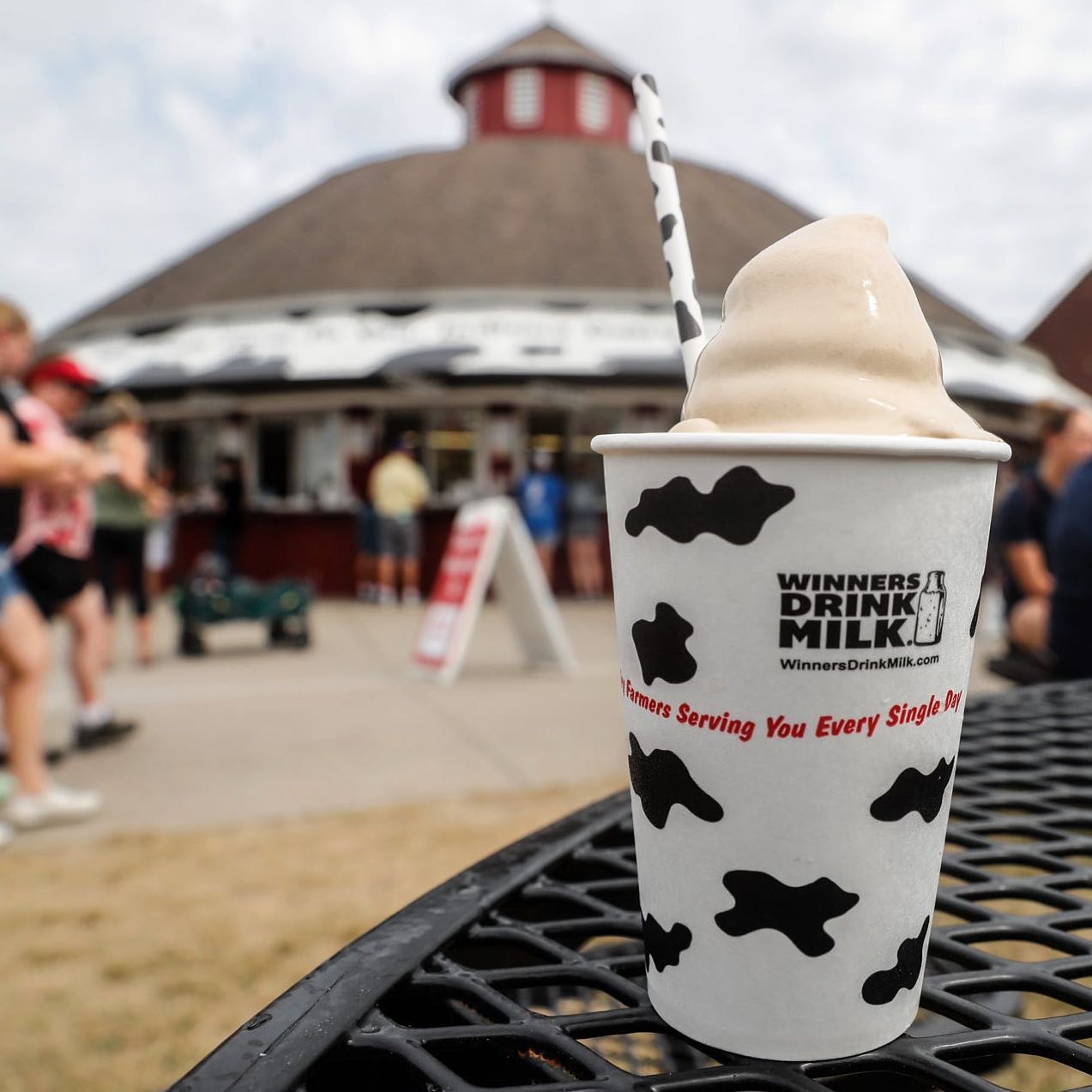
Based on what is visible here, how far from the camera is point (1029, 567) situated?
4.35m

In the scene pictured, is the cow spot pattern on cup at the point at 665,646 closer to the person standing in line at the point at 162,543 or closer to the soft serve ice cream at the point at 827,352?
the soft serve ice cream at the point at 827,352

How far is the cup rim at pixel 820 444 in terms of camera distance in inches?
26.2

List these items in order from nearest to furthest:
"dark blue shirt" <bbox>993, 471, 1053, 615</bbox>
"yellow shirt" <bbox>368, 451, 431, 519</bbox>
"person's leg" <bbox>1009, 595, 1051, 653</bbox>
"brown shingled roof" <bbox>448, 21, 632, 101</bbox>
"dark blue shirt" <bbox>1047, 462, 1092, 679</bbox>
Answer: "dark blue shirt" <bbox>1047, 462, 1092, 679</bbox> → "person's leg" <bbox>1009, 595, 1051, 653</bbox> → "dark blue shirt" <bbox>993, 471, 1053, 615</bbox> → "yellow shirt" <bbox>368, 451, 431, 519</bbox> → "brown shingled roof" <bbox>448, 21, 632, 101</bbox>

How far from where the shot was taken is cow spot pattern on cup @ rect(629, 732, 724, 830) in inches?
28.8

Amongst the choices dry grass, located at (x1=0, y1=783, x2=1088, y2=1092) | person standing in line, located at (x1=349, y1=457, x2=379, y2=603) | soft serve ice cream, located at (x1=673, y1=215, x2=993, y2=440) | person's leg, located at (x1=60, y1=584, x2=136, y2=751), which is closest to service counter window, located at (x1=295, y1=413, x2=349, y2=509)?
person standing in line, located at (x1=349, y1=457, x2=379, y2=603)

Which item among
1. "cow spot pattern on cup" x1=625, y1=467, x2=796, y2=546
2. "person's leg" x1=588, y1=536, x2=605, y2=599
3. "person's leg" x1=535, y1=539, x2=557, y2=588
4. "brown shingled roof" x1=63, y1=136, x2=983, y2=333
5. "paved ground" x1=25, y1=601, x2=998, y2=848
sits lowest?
"person's leg" x1=588, y1=536, x2=605, y2=599

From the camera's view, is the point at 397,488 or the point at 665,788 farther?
the point at 397,488

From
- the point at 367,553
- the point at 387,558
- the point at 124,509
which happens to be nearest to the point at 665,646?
the point at 124,509

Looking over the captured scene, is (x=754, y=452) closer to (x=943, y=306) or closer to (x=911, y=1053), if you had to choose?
(x=911, y=1053)

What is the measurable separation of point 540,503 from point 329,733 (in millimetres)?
6636

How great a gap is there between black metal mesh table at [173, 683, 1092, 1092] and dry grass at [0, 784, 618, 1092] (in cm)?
155

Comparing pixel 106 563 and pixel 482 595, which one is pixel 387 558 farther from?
pixel 482 595

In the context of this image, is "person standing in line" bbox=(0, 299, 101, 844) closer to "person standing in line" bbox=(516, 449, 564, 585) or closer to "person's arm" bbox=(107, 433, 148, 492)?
"person's arm" bbox=(107, 433, 148, 492)

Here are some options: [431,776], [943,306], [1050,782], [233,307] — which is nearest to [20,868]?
[431,776]
